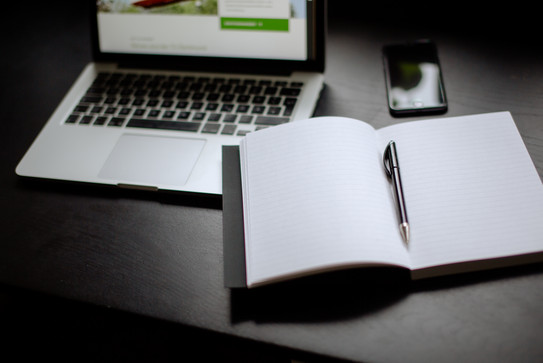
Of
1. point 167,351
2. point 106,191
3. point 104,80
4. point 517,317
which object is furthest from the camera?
point 167,351

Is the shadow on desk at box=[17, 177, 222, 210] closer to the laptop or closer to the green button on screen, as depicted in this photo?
the laptop

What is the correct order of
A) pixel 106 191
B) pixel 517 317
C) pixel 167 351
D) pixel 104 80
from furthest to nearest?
1. pixel 167 351
2. pixel 104 80
3. pixel 106 191
4. pixel 517 317

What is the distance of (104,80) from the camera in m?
0.72

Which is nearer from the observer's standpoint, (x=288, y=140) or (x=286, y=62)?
(x=288, y=140)

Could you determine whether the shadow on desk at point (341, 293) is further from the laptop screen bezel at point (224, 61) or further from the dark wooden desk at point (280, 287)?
the laptop screen bezel at point (224, 61)

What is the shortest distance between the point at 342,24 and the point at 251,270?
554 mm

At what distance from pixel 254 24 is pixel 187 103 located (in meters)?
0.16

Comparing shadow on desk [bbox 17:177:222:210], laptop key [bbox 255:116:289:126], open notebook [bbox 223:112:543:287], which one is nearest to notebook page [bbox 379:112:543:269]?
open notebook [bbox 223:112:543:287]

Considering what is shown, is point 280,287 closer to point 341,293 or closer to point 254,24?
point 341,293

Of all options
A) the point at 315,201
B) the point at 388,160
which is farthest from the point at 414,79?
the point at 315,201

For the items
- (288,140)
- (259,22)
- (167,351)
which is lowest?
(167,351)

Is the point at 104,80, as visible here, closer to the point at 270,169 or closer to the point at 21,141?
the point at 21,141

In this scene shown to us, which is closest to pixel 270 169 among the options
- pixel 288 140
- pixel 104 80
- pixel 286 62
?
pixel 288 140

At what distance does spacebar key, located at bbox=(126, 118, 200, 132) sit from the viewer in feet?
2.05
